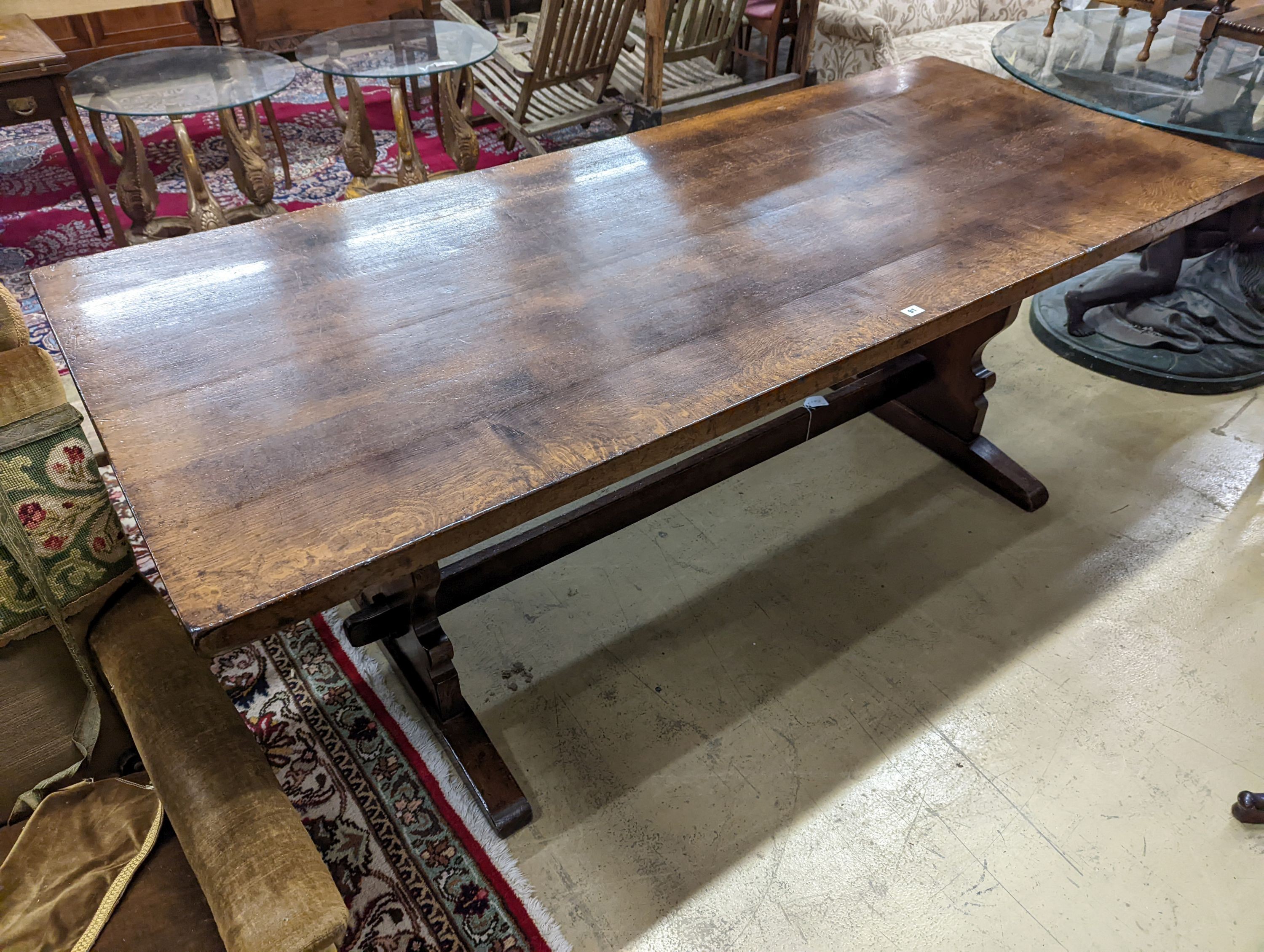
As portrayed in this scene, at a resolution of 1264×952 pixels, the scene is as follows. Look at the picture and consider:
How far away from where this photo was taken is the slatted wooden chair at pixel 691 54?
10.8 ft

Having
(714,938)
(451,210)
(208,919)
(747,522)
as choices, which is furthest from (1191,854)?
(451,210)

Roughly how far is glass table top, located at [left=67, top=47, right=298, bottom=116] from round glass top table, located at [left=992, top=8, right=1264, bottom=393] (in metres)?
2.33

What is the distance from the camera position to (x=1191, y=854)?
1496 millimetres

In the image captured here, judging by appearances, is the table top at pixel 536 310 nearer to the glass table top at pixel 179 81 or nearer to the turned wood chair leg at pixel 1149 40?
the turned wood chair leg at pixel 1149 40

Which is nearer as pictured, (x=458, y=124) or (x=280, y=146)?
(x=458, y=124)

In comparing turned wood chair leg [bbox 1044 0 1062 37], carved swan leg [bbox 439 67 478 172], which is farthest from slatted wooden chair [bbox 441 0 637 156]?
turned wood chair leg [bbox 1044 0 1062 37]

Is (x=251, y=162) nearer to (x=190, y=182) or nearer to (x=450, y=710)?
(x=190, y=182)

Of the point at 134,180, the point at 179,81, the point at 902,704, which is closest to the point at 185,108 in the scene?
the point at 179,81

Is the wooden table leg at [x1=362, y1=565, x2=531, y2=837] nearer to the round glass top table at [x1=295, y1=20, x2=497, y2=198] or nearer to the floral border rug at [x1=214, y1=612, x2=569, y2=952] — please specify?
the floral border rug at [x1=214, y1=612, x2=569, y2=952]

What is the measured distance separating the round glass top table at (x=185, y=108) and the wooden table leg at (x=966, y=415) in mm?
2205

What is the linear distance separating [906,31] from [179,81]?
2.96 m

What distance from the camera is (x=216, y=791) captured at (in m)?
0.94

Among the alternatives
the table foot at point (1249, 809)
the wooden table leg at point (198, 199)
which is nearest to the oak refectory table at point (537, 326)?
the table foot at point (1249, 809)

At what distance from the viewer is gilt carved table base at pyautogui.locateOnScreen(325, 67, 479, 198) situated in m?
3.11
